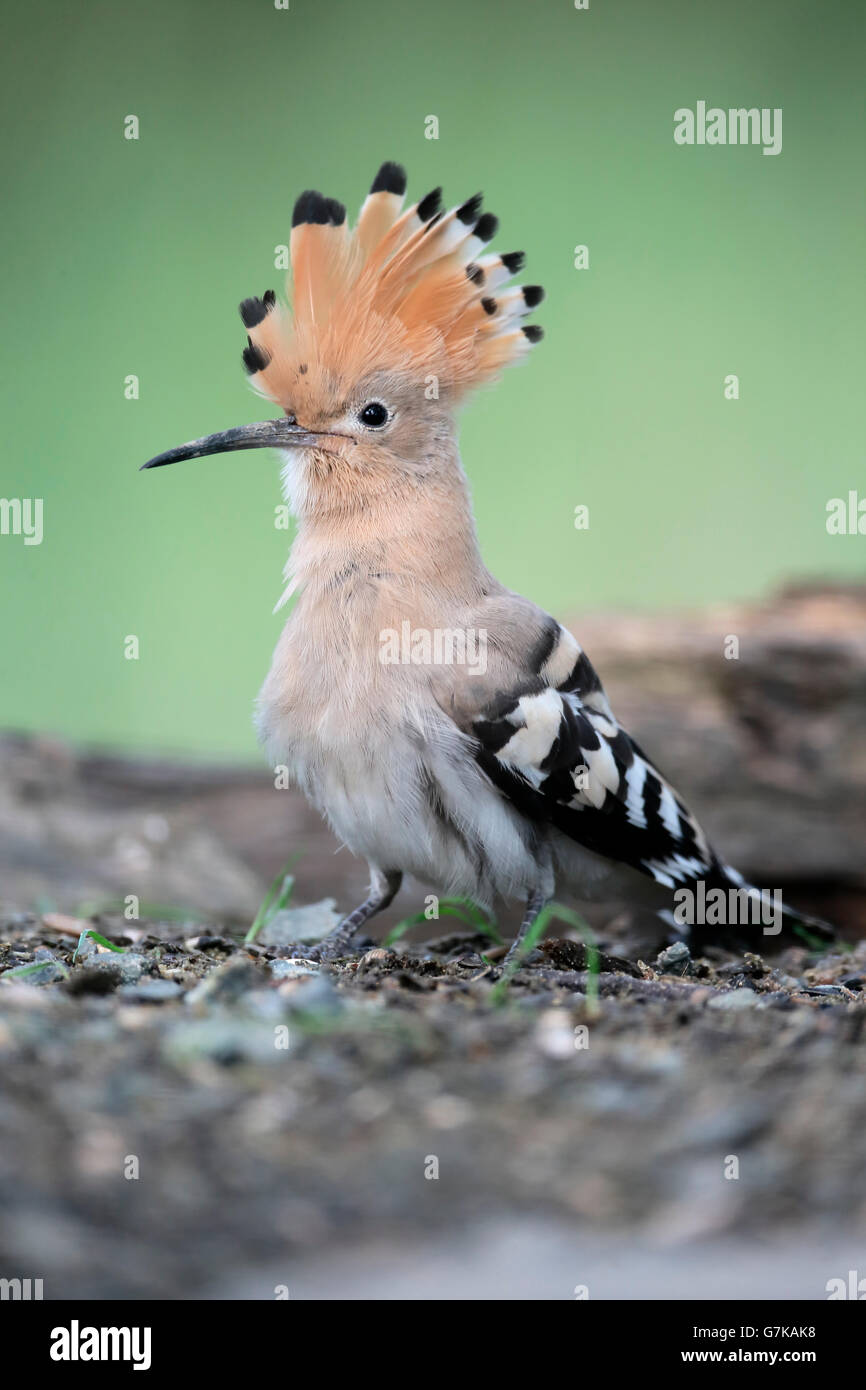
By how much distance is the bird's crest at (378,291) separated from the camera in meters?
2.86

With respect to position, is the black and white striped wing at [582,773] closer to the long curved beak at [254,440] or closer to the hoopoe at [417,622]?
the hoopoe at [417,622]

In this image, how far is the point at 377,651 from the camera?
2645 mm

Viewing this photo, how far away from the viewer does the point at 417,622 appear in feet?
8.82

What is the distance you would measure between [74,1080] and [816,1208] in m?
0.83

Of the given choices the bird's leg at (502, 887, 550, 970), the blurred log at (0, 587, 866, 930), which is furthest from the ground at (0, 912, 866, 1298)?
the blurred log at (0, 587, 866, 930)

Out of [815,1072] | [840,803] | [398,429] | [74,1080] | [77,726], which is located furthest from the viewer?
[77,726]

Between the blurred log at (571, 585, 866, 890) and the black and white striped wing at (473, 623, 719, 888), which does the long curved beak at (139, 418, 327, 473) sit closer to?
the black and white striped wing at (473, 623, 719, 888)

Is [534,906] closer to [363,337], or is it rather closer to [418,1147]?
[363,337]

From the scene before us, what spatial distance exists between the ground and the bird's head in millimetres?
1380

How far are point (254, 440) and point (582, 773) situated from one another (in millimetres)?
1033

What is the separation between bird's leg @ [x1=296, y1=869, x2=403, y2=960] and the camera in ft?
9.23

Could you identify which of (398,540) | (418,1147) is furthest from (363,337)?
(418,1147)
